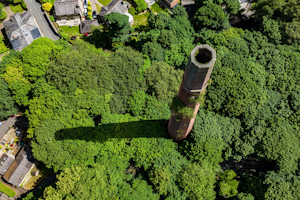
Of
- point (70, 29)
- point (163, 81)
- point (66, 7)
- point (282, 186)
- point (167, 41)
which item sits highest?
point (66, 7)

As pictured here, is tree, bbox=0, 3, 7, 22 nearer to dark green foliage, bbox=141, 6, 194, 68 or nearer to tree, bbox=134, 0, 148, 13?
tree, bbox=134, 0, 148, 13

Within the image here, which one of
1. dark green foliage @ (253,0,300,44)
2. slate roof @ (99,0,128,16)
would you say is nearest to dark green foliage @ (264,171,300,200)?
dark green foliage @ (253,0,300,44)

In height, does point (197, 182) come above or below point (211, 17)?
below

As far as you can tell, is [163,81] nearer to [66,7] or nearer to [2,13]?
[66,7]

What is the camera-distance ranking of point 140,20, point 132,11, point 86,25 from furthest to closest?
point 140,20
point 132,11
point 86,25

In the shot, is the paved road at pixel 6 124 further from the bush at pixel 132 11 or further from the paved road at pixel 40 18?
the bush at pixel 132 11

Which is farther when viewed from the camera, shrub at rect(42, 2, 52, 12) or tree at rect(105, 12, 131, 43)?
shrub at rect(42, 2, 52, 12)

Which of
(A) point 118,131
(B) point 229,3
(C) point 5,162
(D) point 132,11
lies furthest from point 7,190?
(B) point 229,3
